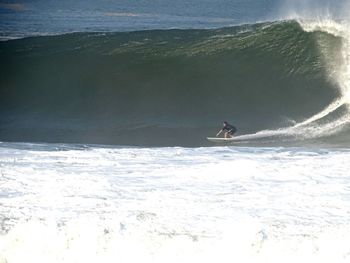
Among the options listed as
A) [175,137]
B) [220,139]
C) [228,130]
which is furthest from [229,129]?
[175,137]

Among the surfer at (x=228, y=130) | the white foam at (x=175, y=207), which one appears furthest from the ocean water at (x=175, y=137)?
the surfer at (x=228, y=130)

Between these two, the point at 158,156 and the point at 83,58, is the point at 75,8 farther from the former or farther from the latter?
the point at 158,156

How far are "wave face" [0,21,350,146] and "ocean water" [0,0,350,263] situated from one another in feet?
0.14

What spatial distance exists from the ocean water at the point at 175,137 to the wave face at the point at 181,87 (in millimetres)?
44

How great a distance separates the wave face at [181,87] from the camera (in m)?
15.4

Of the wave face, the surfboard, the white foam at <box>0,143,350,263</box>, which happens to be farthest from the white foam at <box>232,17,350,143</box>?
the white foam at <box>0,143,350,263</box>

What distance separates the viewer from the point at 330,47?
1772 centimetres

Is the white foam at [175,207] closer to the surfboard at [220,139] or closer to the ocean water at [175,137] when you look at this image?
the ocean water at [175,137]

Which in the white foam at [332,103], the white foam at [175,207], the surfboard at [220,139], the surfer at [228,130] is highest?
the white foam at [332,103]

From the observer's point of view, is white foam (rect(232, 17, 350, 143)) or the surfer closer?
the surfer

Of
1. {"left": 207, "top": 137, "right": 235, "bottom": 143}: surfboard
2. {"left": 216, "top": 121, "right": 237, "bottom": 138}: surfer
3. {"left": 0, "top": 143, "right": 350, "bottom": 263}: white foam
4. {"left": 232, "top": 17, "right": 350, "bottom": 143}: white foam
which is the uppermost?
{"left": 232, "top": 17, "right": 350, "bottom": 143}: white foam

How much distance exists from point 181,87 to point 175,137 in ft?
9.94

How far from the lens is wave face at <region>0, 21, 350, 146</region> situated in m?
15.4

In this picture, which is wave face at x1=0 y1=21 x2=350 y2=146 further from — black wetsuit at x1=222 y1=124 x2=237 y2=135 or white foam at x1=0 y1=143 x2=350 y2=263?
white foam at x1=0 y1=143 x2=350 y2=263
